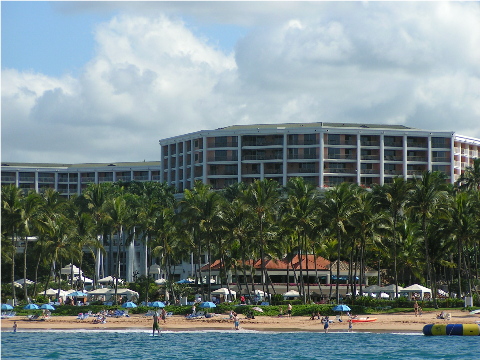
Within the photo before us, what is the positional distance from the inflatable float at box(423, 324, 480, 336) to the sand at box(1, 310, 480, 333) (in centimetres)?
353

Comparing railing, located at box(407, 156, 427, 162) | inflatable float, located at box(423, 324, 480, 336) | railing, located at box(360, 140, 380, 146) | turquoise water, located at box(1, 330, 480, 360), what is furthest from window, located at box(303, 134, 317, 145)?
inflatable float, located at box(423, 324, 480, 336)

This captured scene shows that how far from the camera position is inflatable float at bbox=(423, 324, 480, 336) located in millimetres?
61344

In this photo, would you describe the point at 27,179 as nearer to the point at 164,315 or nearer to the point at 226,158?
the point at 226,158

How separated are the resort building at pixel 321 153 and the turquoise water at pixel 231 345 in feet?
257

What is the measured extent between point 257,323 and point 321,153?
74.3 meters

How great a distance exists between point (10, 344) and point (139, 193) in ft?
257

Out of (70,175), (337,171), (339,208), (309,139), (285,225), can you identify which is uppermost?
(309,139)

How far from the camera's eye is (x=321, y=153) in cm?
14212

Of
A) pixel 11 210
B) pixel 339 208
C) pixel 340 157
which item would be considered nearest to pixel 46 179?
pixel 340 157

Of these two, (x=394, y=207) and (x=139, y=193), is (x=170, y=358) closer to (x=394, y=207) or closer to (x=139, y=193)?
(x=394, y=207)

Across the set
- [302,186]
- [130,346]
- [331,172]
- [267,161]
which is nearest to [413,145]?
[331,172]

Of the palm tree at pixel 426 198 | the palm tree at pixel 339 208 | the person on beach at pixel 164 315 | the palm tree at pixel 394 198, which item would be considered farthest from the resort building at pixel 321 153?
the person on beach at pixel 164 315

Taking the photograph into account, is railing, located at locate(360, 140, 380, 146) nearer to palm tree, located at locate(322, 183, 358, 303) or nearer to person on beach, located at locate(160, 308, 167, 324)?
palm tree, located at locate(322, 183, 358, 303)

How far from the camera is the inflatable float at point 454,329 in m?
61.3
